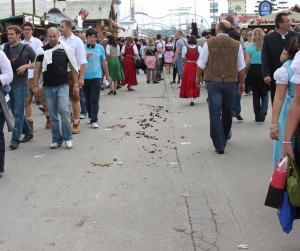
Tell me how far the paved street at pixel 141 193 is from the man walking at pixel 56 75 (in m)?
0.43

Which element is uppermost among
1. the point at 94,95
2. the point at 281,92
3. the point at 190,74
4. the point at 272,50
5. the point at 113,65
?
the point at 272,50

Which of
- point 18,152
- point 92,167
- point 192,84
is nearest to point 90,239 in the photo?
point 92,167

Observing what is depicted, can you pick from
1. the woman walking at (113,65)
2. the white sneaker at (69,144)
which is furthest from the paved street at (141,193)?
the woman walking at (113,65)

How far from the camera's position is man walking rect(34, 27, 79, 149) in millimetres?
8344

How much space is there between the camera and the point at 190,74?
13.8 m

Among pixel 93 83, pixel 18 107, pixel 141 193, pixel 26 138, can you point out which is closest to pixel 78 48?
pixel 93 83

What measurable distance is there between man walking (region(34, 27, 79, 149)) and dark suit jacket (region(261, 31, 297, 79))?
296 cm

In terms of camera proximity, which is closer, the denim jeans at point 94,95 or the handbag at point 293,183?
the handbag at point 293,183

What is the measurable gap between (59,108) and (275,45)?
3439mm

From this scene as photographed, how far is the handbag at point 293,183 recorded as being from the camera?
4012mm

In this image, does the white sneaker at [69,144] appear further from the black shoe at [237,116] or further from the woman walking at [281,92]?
the woman walking at [281,92]

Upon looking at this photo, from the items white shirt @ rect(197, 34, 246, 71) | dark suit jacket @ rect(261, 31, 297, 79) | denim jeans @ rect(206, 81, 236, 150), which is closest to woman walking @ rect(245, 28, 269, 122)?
dark suit jacket @ rect(261, 31, 297, 79)

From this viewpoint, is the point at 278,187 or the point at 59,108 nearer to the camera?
the point at 278,187

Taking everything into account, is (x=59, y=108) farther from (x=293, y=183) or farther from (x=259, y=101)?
(x=293, y=183)
